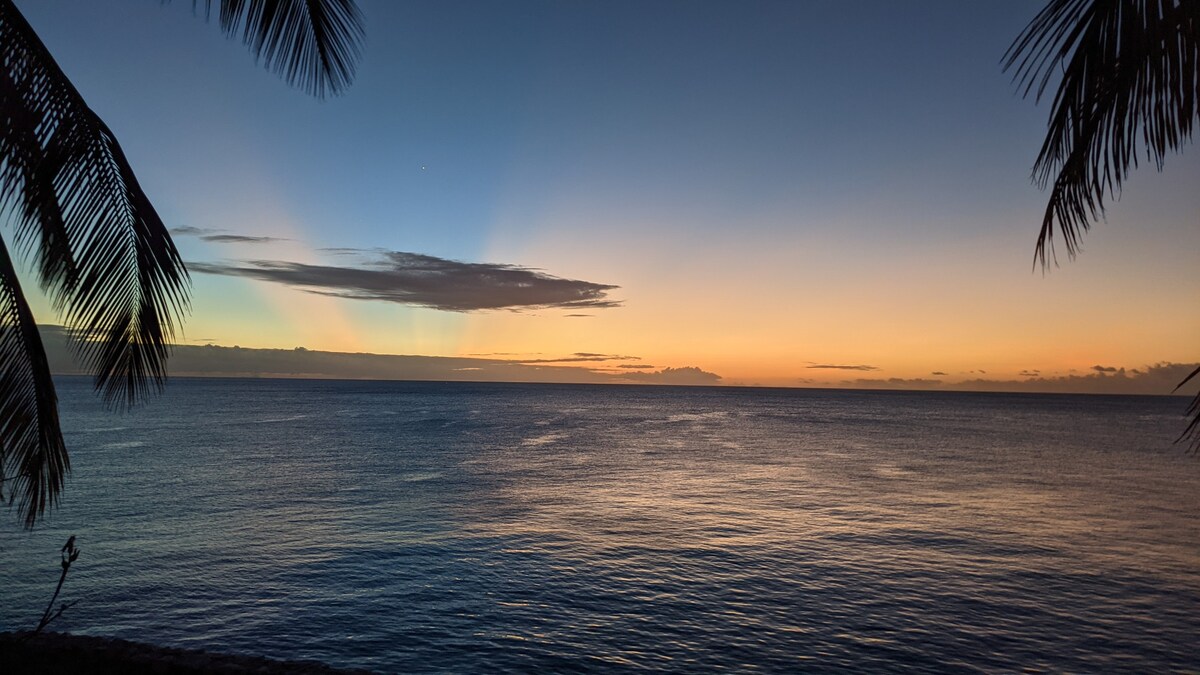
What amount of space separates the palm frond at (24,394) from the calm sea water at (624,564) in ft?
32.7

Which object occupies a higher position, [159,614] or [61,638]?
[61,638]

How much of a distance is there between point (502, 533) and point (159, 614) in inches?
519

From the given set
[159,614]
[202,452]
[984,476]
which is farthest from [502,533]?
[202,452]

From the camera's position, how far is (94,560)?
77.7 feet

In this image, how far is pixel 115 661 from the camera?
11109mm

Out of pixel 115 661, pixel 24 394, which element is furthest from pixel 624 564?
pixel 24 394

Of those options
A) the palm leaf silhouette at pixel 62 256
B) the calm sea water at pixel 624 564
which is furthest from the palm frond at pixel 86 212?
the calm sea water at pixel 624 564

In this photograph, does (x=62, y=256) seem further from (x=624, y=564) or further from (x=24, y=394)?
(x=624, y=564)

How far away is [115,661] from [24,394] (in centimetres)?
709

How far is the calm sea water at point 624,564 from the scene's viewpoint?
53.6 feet

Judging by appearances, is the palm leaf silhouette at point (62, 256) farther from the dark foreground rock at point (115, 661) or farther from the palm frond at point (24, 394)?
the dark foreground rock at point (115, 661)

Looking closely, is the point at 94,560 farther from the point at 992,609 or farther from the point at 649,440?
the point at 649,440

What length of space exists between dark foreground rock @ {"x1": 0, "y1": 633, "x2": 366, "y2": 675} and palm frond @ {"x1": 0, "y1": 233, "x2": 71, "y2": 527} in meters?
5.47

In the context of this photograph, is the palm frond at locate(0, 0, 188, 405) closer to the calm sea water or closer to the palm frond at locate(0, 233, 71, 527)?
the palm frond at locate(0, 233, 71, 527)
